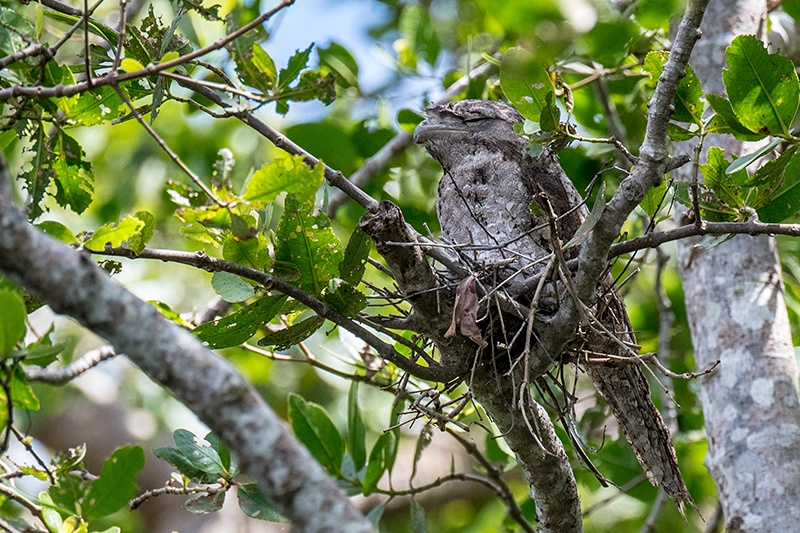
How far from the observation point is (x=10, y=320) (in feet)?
4.01

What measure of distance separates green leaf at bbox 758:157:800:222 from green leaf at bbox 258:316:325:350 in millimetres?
1256

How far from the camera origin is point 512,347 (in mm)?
1895

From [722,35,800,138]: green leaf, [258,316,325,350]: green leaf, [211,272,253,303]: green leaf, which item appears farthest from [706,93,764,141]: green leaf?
[211,272,253,303]: green leaf

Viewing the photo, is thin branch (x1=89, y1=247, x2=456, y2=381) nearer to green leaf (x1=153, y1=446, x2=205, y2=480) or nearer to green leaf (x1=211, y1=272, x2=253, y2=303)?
green leaf (x1=211, y1=272, x2=253, y2=303)

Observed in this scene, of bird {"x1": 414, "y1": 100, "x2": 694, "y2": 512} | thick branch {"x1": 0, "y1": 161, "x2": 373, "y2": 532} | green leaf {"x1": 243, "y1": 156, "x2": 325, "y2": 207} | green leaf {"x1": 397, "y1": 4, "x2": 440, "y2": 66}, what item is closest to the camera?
thick branch {"x1": 0, "y1": 161, "x2": 373, "y2": 532}

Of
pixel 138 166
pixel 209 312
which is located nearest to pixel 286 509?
pixel 209 312

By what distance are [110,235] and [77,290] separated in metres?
0.53

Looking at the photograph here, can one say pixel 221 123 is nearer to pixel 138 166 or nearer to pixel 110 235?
pixel 138 166

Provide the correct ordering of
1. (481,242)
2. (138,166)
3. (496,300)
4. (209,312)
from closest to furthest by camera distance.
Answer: (496,300) → (481,242) → (209,312) → (138,166)

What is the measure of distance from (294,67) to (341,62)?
6.03 feet

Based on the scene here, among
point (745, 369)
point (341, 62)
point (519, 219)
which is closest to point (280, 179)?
point (519, 219)

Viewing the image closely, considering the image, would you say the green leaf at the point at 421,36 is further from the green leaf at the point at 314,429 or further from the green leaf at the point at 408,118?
the green leaf at the point at 314,429

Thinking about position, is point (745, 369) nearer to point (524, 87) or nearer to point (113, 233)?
point (524, 87)

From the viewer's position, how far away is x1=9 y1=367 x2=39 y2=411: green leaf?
4.71ft
